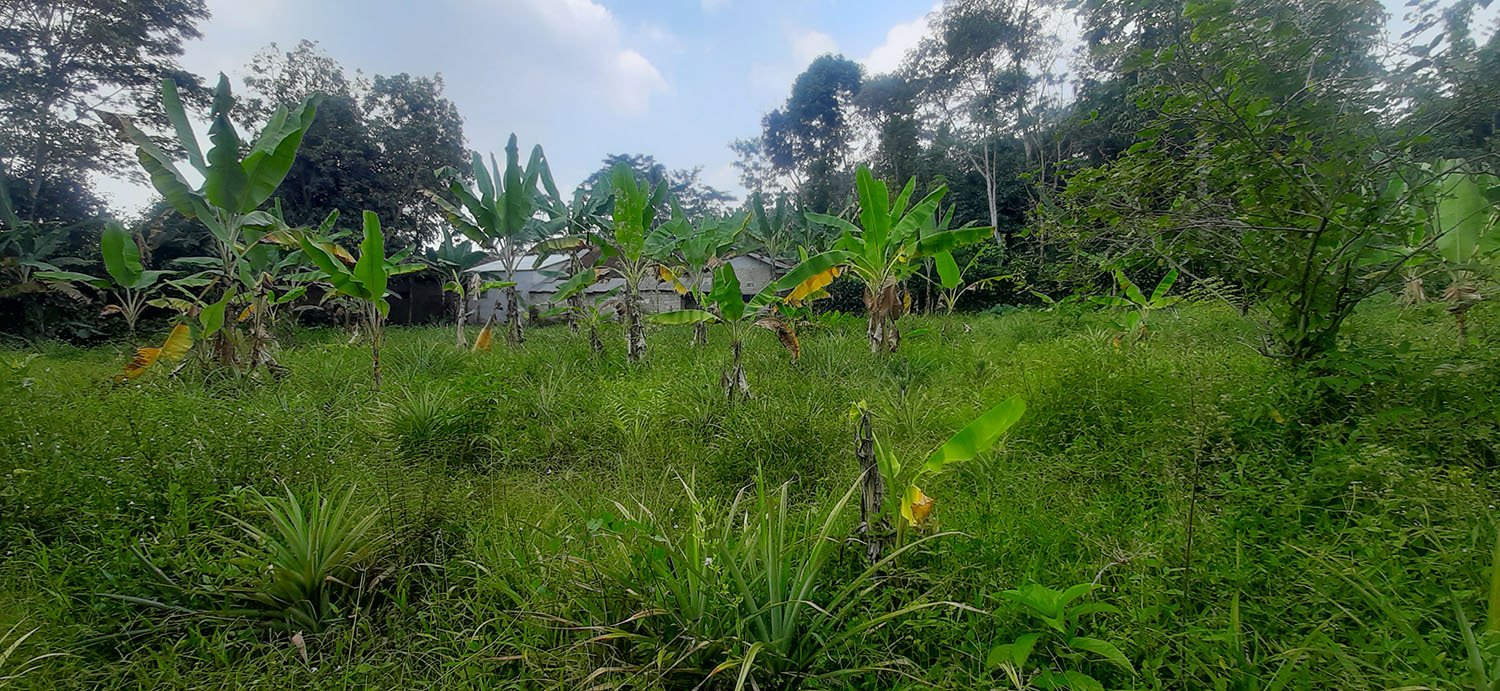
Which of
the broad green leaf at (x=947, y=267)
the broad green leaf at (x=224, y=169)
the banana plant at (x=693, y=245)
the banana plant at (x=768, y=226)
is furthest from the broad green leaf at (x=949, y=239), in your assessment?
the broad green leaf at (x=224, y=169)

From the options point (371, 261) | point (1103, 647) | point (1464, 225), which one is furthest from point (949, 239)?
point (371, 261)

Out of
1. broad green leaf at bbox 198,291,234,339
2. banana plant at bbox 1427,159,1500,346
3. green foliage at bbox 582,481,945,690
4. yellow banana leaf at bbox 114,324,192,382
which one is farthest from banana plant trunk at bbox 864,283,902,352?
yellow banana leaf at bbox 114,324,192,382

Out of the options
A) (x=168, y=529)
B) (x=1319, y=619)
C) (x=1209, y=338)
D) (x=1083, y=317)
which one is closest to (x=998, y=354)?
(x=1209, y=338)

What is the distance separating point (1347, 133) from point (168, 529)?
4.54 metres

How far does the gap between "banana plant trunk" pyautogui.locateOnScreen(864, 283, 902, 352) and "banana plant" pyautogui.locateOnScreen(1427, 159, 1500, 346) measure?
2.93 m

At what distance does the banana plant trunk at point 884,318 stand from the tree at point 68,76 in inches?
568

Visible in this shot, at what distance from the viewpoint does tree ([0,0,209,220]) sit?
889 cm

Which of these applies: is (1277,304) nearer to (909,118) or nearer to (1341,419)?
(1341,419)

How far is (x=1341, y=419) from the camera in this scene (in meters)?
2.11

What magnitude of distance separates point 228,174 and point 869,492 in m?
4.28

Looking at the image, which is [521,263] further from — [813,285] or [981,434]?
[981,434]

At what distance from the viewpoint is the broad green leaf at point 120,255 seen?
355cm

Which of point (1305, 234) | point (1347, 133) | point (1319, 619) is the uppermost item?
point (1347, 133)

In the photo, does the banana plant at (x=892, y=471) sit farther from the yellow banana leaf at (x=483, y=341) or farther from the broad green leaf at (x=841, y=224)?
the yellow banana leaf at (x=483, y=341)
